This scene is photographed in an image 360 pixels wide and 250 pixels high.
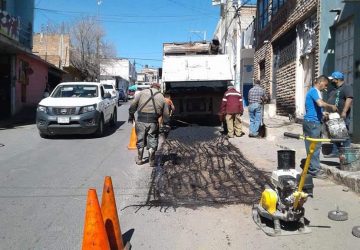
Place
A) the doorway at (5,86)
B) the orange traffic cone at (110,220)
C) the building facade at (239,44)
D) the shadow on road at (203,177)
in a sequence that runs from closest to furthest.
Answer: the orange traffic cone at (110,220) → the shadow on road at (203,177) → the doorway at (5,86) → the building facade at (239,44)

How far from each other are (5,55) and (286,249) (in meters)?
20.6

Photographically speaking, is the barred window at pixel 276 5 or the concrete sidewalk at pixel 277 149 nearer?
the concrete sidewalk at pixel 277 149

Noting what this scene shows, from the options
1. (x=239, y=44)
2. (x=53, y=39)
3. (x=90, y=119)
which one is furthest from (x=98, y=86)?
(x=53, y=39)

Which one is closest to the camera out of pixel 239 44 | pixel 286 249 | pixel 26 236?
pixel 286 249

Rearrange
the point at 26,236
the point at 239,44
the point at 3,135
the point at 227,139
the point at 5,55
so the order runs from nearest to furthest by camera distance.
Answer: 1. the point at 26,236
2. the point at 227,139
3. the point at 3,135
4. the point at 5,55
5. the point at 239,44

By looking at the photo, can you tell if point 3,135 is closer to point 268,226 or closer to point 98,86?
point 98,86

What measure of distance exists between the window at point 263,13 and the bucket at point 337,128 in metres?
14.4

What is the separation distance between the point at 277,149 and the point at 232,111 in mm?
2838

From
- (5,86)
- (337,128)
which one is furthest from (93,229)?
(5,86)

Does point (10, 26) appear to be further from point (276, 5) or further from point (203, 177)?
point (203, 177)

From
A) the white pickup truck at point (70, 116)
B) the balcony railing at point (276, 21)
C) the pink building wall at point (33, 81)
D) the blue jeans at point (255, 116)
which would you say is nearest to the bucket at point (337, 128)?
the blue jeans at point (255, 116)

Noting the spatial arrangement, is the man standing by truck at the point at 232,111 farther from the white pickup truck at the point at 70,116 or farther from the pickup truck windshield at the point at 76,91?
the pickup truck windshield at the point at 76,91

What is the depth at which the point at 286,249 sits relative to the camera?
177 inches

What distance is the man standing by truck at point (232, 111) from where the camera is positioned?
13281 mm
